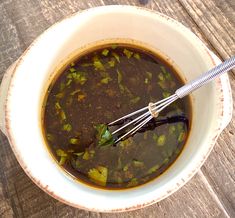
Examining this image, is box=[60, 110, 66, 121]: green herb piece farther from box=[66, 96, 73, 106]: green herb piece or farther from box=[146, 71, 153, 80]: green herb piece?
box=[146, 71, 153, 80]: green herb piece

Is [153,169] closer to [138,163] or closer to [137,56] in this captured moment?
[138,163]

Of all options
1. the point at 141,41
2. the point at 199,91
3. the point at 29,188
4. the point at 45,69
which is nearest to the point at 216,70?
the point at 199,91

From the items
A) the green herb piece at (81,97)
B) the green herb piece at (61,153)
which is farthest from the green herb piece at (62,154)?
the green herb piece at (81,97)

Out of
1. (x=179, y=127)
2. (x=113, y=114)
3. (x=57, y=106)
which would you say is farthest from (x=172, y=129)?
(x=57, y=106)

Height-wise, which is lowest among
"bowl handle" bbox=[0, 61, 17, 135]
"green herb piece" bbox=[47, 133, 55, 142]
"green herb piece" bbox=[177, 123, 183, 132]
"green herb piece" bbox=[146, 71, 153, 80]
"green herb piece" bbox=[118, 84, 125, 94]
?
"green herb piece" bbox=[177, 123, 183, 132]

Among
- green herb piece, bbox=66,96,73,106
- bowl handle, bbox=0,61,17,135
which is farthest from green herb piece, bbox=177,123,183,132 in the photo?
bowl handle, bbox=0,61,17,135

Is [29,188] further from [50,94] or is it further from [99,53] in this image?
[99,53]
